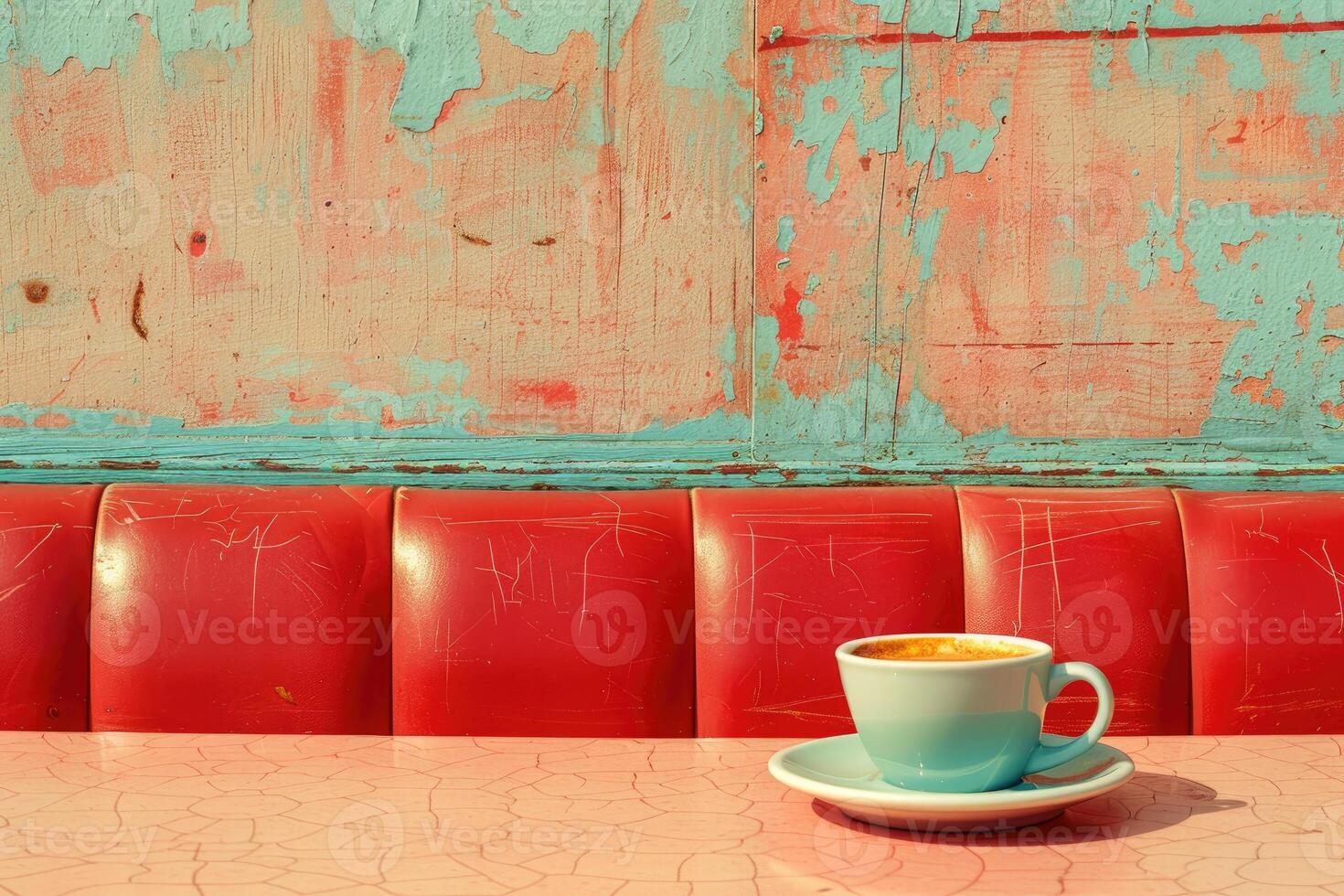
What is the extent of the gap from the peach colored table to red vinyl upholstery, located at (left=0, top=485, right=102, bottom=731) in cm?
28

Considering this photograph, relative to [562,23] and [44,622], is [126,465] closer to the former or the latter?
[44,622]

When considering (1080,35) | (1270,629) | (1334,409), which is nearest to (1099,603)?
(1270,629)

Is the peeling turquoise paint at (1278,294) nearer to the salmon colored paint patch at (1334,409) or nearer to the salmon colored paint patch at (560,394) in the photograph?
the salmon colored paint patch at (1334,409)

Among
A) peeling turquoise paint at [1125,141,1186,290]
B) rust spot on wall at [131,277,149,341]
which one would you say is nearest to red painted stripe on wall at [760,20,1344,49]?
peeling turquoise paint at [1125,141,1186,290]

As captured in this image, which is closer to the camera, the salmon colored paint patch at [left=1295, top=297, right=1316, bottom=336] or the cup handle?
the cup handle

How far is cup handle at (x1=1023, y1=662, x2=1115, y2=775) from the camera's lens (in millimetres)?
729

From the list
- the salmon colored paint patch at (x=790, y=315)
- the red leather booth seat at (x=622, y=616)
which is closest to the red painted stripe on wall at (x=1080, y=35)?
the salmon colored paint patch at (x=790, y=315)

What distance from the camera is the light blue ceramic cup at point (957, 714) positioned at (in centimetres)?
69

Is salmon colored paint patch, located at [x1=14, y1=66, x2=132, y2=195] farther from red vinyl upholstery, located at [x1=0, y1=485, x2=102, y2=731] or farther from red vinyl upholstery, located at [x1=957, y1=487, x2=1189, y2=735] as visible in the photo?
red vinyl upholstery, located at [x1=957, y1=487, x2=1189, y2=735]

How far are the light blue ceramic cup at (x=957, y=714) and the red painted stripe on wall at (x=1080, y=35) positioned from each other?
84cm

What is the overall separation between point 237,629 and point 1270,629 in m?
0.99

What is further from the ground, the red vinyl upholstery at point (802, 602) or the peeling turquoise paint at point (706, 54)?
the peeling turquoise paint at point (706, 54)

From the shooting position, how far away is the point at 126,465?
1366mm

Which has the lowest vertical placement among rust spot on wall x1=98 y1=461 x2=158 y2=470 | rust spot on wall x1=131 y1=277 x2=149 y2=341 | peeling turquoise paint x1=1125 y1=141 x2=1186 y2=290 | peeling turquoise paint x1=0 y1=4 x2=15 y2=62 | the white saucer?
the white saucer
